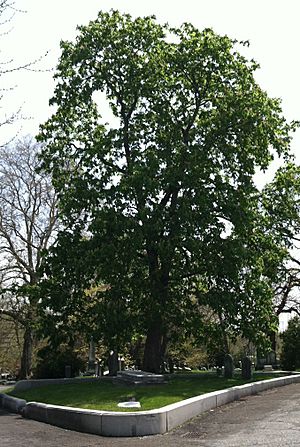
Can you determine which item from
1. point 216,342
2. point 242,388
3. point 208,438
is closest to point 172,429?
point 208,438

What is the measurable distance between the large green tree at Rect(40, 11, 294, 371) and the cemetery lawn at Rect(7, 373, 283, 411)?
2.69 meters

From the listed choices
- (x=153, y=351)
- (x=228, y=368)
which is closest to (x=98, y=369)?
(x=153, y=351)

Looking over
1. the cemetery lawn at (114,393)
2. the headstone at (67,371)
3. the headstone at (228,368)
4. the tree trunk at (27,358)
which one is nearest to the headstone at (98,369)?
the tree trunk at (27,358)

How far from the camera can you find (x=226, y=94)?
2477 cm

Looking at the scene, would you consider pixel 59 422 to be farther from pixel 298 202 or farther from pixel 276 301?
pixel 276 301

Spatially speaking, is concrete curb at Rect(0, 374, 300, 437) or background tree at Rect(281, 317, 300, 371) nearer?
concrete curb at Rect(0, 374, 300, 437)

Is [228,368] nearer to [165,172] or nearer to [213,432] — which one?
[165,172]

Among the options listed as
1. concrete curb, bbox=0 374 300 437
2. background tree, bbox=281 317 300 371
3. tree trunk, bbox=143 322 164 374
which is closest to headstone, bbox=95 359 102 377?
background tree, bbox=281 317 300 371

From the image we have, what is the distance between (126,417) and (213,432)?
175 cm

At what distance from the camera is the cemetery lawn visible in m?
15.1

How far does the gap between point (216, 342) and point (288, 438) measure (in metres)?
14.8

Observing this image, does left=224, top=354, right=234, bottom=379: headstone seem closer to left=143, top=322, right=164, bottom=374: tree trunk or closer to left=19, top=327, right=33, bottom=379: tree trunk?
left=143, top=322, right=164, bottom=374: tree trunk

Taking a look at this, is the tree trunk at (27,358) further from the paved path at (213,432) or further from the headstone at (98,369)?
the paved path at (213,432)

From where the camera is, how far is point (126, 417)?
39.6 ft
